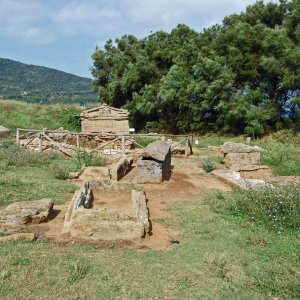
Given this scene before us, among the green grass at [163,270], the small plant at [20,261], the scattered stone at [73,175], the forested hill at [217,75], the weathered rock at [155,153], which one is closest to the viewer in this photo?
the green grass at [163,270]

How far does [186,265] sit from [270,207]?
8.25ft

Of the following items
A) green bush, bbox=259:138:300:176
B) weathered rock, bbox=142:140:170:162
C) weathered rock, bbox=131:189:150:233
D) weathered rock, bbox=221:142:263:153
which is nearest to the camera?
weathered rock, bbox=131:189:150:233

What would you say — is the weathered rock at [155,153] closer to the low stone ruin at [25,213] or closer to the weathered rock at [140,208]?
the weathered rock at [140,208]

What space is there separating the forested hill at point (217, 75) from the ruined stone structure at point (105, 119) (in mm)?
5038

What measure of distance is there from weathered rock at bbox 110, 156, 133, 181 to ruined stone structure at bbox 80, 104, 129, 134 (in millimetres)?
9765

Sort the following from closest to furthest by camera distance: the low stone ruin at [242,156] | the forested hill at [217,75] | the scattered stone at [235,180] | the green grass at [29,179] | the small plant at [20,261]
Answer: the small plant at [20,261] → the green grass at [29,179] → the scattered stone at [235,180] → the low stone ruin at [242,156] → the forested hill at [217,75]

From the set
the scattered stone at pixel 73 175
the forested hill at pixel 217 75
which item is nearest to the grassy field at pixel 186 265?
the scattered stone at pixel 73 175

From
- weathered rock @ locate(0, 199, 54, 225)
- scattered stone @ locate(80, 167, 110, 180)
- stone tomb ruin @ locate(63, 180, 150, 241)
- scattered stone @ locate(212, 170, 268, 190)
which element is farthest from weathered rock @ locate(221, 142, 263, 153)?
weathered rock @ locate(0, 199, 54, 225)

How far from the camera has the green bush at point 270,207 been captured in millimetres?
6062

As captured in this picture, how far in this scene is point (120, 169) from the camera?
11.3 metres

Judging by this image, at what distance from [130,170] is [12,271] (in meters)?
→ 8.37

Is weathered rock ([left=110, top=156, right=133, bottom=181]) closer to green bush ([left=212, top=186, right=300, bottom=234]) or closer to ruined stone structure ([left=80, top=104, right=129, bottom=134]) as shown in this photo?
green bush ([left=212, top=186, right=300, bottom=234])

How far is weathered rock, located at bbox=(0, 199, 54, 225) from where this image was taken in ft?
20.3

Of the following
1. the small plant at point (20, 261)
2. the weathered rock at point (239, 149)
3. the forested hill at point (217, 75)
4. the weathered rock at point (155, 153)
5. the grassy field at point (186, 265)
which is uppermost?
the forested hill at point (217, 75)
